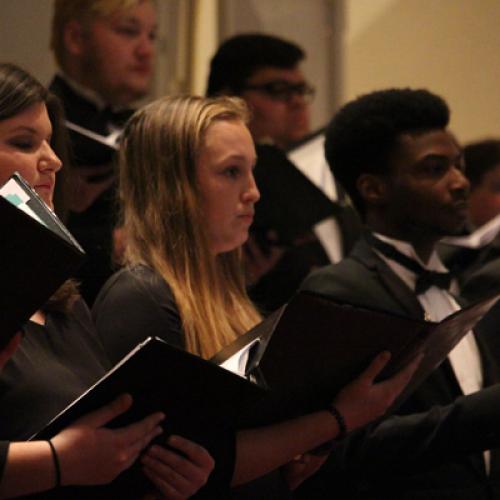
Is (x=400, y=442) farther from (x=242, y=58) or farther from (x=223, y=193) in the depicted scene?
(x=242, y=58)

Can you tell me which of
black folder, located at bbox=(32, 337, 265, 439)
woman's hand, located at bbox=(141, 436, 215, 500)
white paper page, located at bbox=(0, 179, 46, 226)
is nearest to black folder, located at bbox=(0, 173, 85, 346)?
white paper page, located at bbox=(0, 179, 46, 226)

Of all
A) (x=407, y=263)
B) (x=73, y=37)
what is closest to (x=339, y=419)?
(x=407, y=263)

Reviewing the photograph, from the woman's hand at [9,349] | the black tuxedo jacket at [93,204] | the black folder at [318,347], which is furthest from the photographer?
the black tuxedo jacket at [93,204]

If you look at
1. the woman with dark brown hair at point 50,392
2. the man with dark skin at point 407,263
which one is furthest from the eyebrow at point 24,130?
the man with dark skin at point 407,263

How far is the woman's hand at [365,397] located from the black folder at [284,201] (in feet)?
3.34

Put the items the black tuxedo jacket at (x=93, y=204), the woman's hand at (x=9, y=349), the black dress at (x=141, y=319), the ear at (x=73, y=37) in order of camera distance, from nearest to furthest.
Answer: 1. the woman's hand at (x=9, y=349)
2. the black dress at (x=141, y=319)
3. the black tuxedo jacket at (x=93, y=204)
4. the ear at (x=73, y=37)

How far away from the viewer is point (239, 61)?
371cm

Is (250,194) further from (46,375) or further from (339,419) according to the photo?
(46,375)

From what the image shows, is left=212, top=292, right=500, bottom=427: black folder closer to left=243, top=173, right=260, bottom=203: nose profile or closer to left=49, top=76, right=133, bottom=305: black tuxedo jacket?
left=243, top=173, right=260, bottom=203: nose profile

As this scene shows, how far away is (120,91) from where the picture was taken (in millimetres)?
3328

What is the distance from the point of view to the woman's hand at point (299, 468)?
2.28m

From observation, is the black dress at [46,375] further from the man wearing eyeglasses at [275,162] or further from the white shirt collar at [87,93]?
the white shirt collar at [87,93]

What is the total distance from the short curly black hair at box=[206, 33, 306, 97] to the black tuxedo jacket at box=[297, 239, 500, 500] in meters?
1.12

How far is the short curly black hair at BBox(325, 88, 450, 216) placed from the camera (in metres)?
3.05
